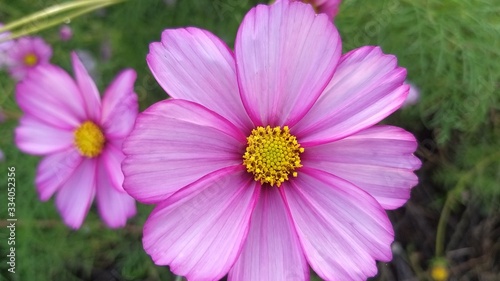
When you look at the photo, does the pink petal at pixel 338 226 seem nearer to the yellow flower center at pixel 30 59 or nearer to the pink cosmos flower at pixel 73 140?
the pink cosmos flower at pixel 73 140

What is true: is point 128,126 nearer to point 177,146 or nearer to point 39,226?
point 177,146

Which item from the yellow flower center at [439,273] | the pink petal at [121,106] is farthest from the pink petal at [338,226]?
the yellow flower center at [439,273]

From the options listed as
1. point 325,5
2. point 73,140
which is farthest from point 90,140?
point 325,5

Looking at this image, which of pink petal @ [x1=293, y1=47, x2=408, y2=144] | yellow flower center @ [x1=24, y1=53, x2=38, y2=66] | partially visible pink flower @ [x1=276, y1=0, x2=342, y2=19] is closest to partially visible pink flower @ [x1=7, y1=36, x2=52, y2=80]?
yellow flower center @ [x1=24, y1=53, x2=38, y2=66]

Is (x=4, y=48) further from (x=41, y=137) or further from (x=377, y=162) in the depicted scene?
(x=377, y=162)

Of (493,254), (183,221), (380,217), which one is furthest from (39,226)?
(493,254)

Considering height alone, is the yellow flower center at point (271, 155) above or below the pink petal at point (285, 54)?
below

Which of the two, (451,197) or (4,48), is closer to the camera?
(4,48)
